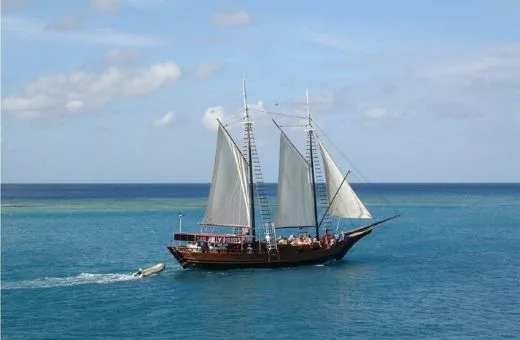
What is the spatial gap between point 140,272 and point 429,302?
26.9 metres

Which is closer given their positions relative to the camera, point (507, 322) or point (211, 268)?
point (507, 322)

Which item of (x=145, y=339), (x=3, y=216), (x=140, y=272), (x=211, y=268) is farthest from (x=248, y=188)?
(x=3, y=216)

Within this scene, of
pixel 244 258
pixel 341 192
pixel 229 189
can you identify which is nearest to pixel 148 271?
pixel 244 258

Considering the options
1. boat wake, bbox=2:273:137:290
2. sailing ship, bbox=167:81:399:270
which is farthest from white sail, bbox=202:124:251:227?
boat wake, bbox=2:273:137:290

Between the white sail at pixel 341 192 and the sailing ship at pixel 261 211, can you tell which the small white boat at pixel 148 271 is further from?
the white sail at pixel 341 192

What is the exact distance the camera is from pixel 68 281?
64.4 m

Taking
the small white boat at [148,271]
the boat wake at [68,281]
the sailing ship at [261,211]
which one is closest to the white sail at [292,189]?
the sailing ship at [261,211]

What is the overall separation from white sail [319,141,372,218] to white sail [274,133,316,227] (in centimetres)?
253

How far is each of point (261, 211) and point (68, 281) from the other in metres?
20.4

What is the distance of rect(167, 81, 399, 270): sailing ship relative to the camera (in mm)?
70125

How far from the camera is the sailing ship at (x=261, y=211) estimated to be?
70.1 metres

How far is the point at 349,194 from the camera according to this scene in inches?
3024

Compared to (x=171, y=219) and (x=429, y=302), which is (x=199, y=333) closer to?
(x=429, y=302)

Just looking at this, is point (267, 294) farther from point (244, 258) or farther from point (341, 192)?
point (341, 192)
